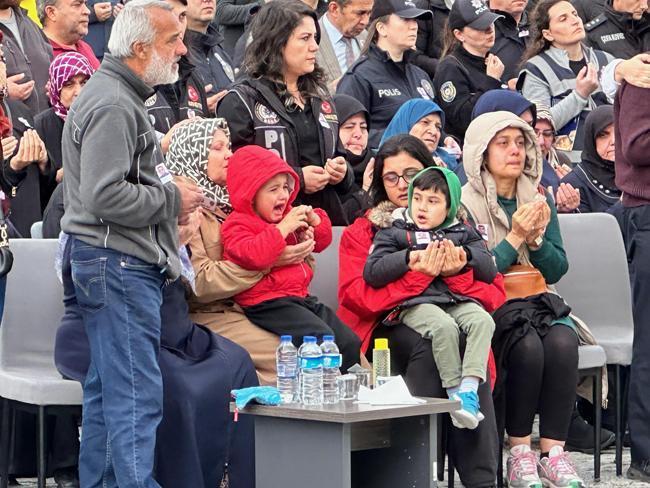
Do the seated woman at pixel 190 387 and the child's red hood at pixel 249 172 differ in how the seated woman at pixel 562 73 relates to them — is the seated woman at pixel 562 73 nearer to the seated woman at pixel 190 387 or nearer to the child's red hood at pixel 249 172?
the child's red hood at pixel 249 172

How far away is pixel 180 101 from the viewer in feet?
23.5

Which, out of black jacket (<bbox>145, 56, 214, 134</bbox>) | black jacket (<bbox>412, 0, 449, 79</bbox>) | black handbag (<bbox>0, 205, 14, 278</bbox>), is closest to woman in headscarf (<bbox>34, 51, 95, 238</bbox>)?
black jacket (<bbox>145, 56, 214, 134</bbox>)

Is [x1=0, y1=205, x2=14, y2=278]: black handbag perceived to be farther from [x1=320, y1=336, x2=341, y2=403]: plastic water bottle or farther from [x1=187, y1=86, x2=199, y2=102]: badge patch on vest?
[x1=187, y1=86, x2=199, y2=102]: badge patch on vest

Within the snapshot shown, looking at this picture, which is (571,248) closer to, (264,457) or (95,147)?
(264,457)

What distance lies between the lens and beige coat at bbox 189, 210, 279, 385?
5.55m

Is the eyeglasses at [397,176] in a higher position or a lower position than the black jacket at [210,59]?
lower

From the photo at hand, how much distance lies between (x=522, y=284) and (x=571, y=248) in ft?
2.11

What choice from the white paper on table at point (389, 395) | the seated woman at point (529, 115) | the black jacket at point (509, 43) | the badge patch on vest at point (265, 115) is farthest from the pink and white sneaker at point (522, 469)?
the black jacket at point (509, 43)

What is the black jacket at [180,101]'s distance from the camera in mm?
6863

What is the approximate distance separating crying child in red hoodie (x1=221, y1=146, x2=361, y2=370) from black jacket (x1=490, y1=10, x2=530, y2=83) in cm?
424

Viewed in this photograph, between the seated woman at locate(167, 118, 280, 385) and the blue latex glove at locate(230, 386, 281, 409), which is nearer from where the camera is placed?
the blue latex glove at locate(230, 386, 281, 409)

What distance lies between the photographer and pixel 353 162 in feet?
23.5

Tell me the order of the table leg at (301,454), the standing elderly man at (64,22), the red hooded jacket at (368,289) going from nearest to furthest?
the table leg at (301,454)
the red hooded jacket at (368,289)
the standing elderly man at (64,22)

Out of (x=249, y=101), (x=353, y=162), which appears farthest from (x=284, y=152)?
(x=353, y=162)
